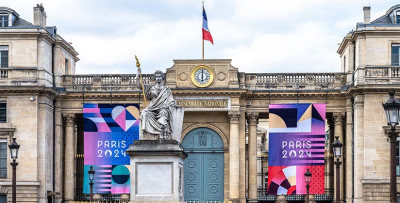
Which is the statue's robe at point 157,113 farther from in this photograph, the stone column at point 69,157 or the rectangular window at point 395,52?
the stone column at point 69,157

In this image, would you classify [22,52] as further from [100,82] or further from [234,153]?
[234,153]

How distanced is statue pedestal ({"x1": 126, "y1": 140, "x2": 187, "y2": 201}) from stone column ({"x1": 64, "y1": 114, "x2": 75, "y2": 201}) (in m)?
29.1

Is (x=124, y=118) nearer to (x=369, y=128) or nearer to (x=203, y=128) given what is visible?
(x=203, y=128)

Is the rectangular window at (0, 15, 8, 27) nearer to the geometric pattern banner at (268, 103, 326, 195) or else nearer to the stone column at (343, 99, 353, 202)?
the geometric pattern banner at (268, 103, 326, 195)

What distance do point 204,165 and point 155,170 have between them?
28.9 metres

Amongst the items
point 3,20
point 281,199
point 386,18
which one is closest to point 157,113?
point 281,199

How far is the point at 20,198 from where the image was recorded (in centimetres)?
5028

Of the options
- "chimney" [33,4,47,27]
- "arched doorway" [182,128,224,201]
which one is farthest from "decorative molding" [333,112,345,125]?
"chimney" [33,4,47,27]

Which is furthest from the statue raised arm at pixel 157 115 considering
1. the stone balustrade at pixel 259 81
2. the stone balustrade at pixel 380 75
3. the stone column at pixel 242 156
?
the stone column at pixel 242 156

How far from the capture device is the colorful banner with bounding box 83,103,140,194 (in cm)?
5309

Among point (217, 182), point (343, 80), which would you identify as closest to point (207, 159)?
point (217, 182)

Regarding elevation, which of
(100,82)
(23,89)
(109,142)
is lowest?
(109,142)

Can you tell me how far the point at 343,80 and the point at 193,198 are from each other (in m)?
12.0

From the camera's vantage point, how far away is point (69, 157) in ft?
177
